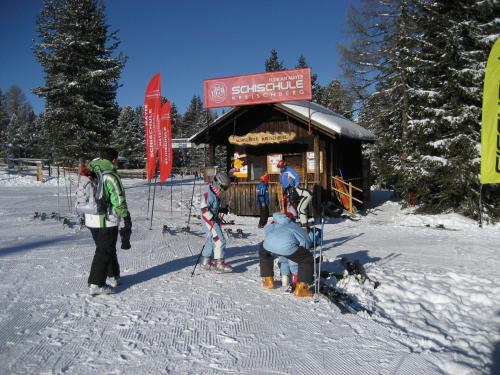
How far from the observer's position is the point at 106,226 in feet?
17.2

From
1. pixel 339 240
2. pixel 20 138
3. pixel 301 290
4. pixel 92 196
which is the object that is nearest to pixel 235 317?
pixel 301 290

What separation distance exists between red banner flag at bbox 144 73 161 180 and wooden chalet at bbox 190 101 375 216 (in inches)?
115

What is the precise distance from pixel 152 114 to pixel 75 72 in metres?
14.3

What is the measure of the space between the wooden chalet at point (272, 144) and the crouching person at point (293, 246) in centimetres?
918

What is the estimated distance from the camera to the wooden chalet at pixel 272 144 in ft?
50.0

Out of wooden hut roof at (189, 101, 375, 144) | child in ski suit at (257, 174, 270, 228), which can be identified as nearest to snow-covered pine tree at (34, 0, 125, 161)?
wooden hut roof at (189, 101, 375, 144)

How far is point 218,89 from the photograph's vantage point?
603 inches

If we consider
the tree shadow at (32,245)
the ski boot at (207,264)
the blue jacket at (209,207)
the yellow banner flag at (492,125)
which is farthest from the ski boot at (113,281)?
the yellow banner flag at (492,125)

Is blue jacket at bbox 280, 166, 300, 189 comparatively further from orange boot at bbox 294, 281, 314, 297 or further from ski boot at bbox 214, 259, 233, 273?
orange boot at bbox 294, 281, 314, 297

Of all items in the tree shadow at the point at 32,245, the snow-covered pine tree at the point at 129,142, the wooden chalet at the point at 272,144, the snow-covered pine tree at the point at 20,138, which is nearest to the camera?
the tree shadow at the point at 32,245

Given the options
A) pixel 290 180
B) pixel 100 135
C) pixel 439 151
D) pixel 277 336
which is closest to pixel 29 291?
pixel 277 336

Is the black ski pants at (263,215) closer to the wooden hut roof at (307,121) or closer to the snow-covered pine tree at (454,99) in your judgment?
the wooden hut roof at (307,121)

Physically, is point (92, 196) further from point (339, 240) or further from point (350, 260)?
point (339, 240)

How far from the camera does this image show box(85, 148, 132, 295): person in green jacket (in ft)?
17.0
